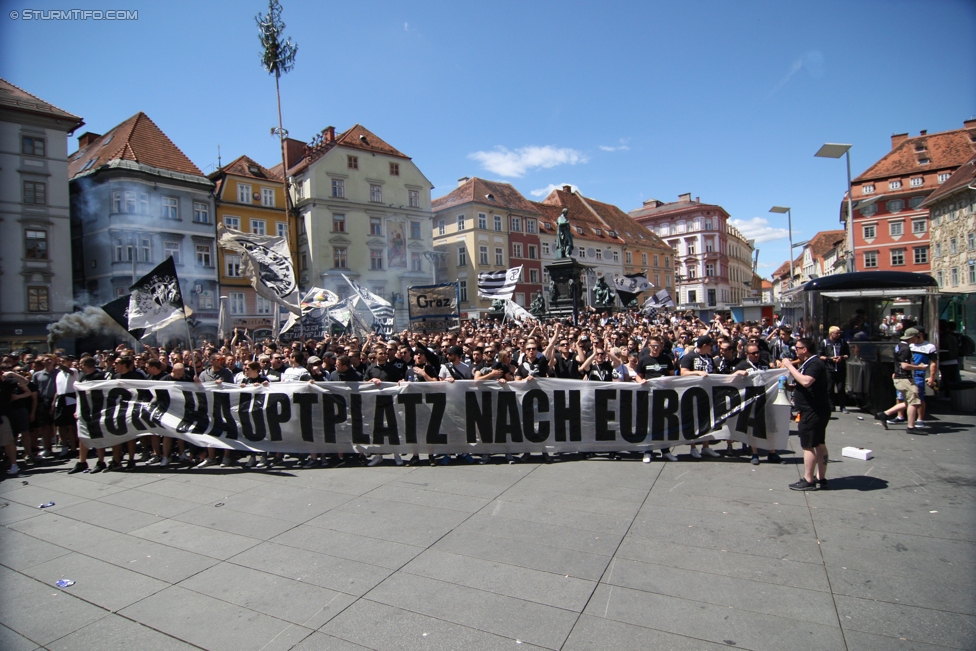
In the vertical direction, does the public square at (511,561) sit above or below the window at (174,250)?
→ below

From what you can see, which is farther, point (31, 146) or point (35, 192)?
point (35, 192)

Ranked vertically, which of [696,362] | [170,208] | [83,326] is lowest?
[696,362]

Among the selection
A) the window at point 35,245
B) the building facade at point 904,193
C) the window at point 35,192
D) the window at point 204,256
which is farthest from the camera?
the building facade at point 904,193

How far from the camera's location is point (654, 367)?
8.20 meters

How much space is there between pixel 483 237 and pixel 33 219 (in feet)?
109

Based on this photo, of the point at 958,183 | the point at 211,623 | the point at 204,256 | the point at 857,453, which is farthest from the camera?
the point at 204,256

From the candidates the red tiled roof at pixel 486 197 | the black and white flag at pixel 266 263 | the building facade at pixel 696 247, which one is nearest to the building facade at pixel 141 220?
the black and white flag at pixel 266 263

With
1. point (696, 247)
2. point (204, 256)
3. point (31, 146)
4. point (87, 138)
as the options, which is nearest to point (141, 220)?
point (204, 256)

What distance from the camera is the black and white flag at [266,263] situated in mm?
12336

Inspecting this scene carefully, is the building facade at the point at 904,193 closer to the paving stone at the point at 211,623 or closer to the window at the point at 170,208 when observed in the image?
the window at the point at 170,208

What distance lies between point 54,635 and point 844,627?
486 centimetres

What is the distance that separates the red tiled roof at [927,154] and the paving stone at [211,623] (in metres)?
65.3

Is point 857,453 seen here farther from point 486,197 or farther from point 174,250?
point 486,197

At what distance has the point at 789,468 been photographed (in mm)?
6547
